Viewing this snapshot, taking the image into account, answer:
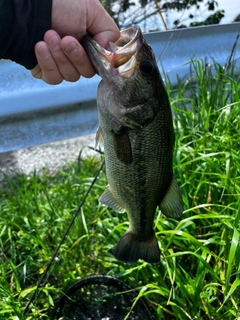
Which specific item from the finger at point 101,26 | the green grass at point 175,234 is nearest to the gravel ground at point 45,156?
the green grass at point 175,234

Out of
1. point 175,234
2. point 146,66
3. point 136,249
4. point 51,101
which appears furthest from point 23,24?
point 175,234

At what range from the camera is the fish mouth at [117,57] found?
5.44ft

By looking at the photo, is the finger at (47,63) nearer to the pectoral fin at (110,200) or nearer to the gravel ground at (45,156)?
the pectoral fin at (110,200)

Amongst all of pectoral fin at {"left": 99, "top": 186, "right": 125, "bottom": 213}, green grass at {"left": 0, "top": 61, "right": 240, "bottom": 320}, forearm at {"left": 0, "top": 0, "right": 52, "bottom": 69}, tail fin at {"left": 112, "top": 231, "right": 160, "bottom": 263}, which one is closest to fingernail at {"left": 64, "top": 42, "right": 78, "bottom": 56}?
forearm at {"left": 0, "top": 0, "right": 52, "bottom": 69}

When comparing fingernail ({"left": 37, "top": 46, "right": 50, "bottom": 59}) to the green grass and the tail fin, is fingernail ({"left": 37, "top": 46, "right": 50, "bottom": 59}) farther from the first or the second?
the green grass

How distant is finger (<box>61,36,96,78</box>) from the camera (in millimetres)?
1695

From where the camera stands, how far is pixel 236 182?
261 centimetres

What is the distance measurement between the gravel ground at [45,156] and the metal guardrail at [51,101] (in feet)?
4.91

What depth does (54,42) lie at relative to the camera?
1711mm

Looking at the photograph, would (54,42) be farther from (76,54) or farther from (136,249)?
(136,249)

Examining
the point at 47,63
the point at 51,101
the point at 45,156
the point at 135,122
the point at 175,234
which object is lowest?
the point at 45,156

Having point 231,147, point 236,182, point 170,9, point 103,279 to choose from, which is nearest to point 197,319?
point 103,279

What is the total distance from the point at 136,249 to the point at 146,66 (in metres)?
0.89

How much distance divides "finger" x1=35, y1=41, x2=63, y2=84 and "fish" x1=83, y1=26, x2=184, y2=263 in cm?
16
